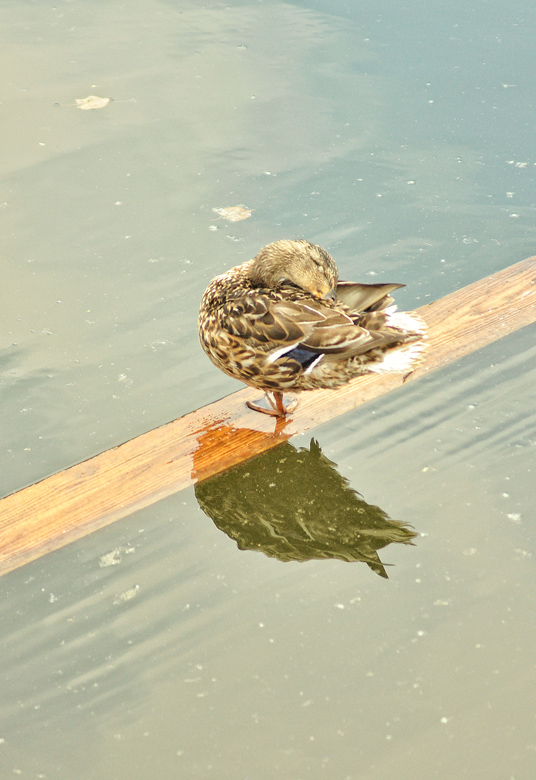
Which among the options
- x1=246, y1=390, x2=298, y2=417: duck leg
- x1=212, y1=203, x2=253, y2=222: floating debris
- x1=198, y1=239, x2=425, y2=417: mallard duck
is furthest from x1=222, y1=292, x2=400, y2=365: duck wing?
x1=212, y1=203, x2=253, y2=222: floating debris

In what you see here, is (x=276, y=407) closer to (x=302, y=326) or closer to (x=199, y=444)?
(x=199, y=444)

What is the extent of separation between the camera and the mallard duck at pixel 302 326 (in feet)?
6.64

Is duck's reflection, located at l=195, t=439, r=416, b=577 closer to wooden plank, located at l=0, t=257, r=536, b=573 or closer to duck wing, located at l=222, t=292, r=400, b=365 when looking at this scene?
wooden plank, located at l=0, t=257, r=536, b=573

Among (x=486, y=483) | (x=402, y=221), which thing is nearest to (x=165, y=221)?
(x=402, y=221)

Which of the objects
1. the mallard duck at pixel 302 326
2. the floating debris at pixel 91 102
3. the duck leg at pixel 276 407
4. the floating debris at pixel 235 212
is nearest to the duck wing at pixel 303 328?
the mallard duck at pixel 302 326

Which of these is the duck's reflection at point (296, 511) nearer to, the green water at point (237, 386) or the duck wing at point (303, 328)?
the green water at point (237, 386)

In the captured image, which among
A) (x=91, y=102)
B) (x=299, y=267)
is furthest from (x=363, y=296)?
(x=91, y=102)

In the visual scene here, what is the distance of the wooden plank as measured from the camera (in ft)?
6.68

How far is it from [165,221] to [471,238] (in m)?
1.19

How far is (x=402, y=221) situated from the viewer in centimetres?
313

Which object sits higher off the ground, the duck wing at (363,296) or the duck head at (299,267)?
the duck head at (299,267)

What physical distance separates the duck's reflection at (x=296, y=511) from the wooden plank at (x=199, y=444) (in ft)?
0.18

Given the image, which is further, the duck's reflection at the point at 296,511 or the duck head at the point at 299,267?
the duck head at the point at 299,267

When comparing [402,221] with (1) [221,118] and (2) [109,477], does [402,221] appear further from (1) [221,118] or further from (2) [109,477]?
(2) [109,477]
